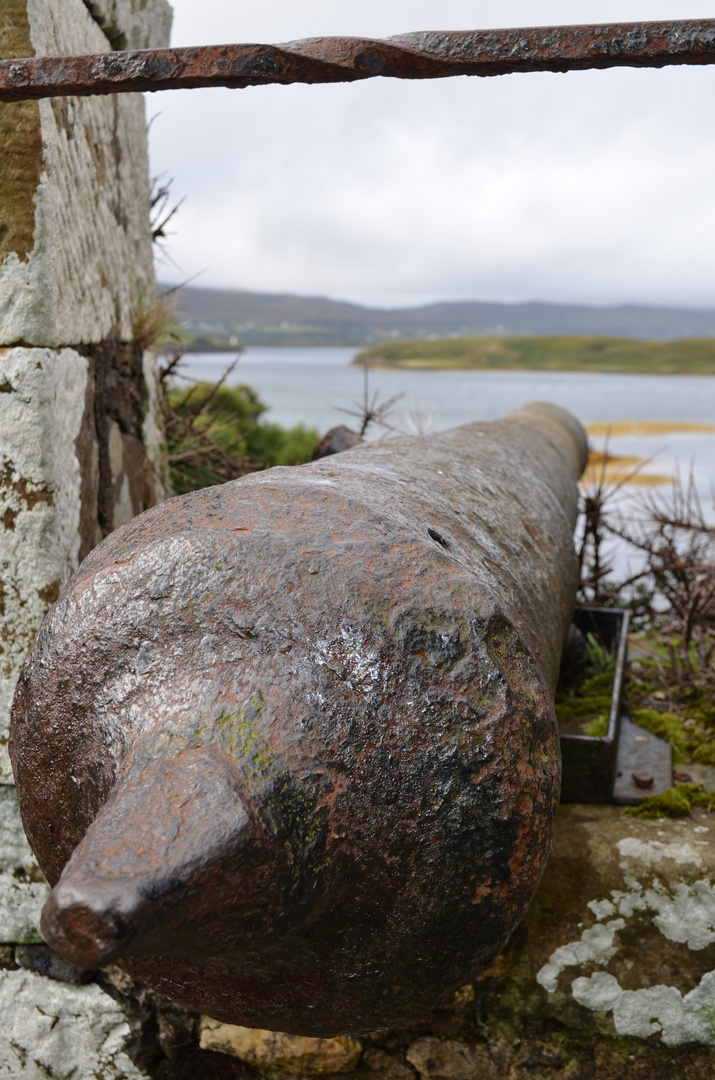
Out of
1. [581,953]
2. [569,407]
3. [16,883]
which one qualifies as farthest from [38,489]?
[569,407]

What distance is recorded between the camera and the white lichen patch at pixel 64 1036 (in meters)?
2.50

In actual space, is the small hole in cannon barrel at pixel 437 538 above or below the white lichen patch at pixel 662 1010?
above

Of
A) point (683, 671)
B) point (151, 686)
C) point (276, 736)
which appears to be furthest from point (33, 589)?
point (683, 671)

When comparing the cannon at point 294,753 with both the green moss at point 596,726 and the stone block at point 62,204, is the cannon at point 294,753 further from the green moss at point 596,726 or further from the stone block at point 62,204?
the green moss at point 596,726

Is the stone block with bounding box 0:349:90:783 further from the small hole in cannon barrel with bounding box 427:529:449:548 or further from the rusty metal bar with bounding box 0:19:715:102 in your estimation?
A: the small hole in cannon barrel with bounding box 427:529:449:548

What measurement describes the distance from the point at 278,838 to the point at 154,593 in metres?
0.41

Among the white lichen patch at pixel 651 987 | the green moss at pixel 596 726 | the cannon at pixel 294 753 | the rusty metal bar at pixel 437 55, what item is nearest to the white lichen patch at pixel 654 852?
the white lichen patch at pixel 651 987

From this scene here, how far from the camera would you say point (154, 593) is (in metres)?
1.42

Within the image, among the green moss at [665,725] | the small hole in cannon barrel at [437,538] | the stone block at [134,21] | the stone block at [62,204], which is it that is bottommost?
the green moss at [665,725]

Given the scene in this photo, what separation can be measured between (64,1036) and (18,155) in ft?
7.44

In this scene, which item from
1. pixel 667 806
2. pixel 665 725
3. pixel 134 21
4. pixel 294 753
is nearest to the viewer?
pixel 294 753

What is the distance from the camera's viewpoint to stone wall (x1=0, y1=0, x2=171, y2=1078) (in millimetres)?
2410

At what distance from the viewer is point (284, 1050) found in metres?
2.23

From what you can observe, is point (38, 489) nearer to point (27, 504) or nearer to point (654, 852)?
point (27, 504)
